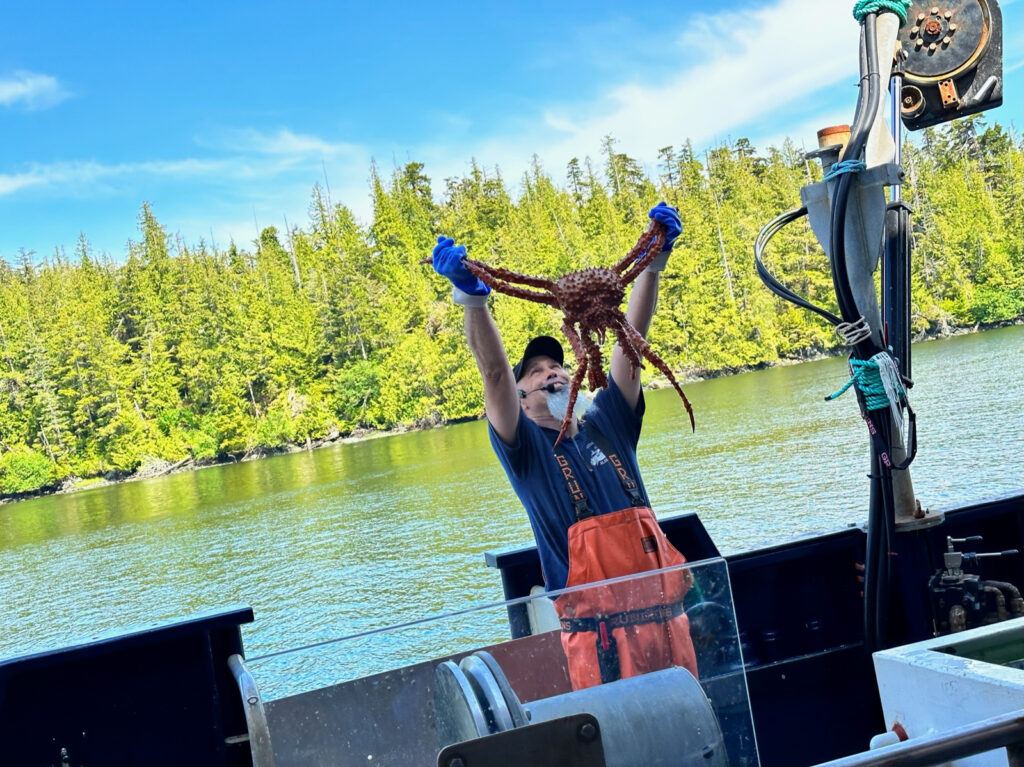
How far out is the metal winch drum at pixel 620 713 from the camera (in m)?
1.31

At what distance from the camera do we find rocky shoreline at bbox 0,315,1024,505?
165ft

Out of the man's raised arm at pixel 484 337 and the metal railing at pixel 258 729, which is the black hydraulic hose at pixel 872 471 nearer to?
the man's raised arm at pixel 484 337

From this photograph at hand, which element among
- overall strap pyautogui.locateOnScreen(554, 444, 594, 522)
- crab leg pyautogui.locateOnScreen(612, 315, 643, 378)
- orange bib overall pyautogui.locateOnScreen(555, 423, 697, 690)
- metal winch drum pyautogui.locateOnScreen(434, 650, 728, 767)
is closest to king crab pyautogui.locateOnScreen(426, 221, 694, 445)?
crab leg pyautogui.locateOnScreen(612, 315, 643, 378)

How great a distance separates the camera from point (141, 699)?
113 inches

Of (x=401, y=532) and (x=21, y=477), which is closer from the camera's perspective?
(x=401, y=532)

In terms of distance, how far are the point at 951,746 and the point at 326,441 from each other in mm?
53203

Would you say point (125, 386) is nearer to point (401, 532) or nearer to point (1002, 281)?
point (401, 532)

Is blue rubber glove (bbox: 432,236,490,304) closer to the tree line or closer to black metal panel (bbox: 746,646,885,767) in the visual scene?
black metal panel (bbox: 746,646,885,767)

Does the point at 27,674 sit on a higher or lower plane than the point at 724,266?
lower

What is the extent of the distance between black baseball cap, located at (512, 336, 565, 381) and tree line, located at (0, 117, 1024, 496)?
4131cm

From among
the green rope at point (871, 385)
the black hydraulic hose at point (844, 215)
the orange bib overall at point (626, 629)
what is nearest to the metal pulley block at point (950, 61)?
the black hydraulic hose at point (844, 215)

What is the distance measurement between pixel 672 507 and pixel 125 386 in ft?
136

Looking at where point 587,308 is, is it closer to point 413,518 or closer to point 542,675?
point 542,675

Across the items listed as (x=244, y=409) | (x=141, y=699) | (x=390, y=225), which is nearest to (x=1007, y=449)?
(x=141, y=699)
